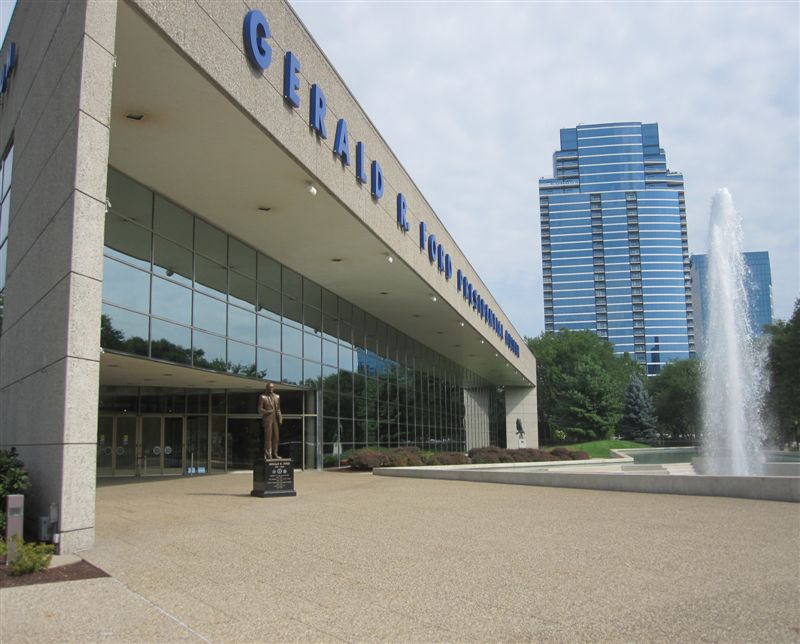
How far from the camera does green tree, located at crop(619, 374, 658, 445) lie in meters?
80.4

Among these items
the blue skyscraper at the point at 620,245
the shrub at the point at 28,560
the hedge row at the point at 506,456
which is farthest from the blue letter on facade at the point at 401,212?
the blue skyscraper at the point at 620,245

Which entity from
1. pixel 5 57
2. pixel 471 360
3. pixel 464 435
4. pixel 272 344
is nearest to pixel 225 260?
pixel 272 344

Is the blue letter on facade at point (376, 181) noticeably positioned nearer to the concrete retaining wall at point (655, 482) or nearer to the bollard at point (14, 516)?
the concrete retaining wall at point (655, 482)

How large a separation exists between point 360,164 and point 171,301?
18.6 ft

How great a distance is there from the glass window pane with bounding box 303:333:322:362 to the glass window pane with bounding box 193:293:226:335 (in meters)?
5.36

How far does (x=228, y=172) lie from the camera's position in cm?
1536

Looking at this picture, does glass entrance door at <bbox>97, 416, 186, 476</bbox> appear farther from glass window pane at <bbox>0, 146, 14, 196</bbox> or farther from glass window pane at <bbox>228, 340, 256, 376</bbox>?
glass window pane at <bbox>0, 146, 14, 196</bbox>

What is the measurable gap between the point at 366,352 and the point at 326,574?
23349 mm

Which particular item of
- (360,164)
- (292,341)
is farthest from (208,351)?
(360,164)

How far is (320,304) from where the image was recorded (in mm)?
25875

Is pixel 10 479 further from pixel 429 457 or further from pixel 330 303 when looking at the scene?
pixel 429 457

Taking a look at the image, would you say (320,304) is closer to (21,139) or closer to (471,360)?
(21,139)

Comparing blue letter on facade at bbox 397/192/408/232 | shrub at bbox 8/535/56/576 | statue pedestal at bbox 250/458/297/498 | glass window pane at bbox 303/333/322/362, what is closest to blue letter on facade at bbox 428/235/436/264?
blue letter on facade at bbox 397/192/408/232

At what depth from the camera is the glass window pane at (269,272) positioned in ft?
70.7
